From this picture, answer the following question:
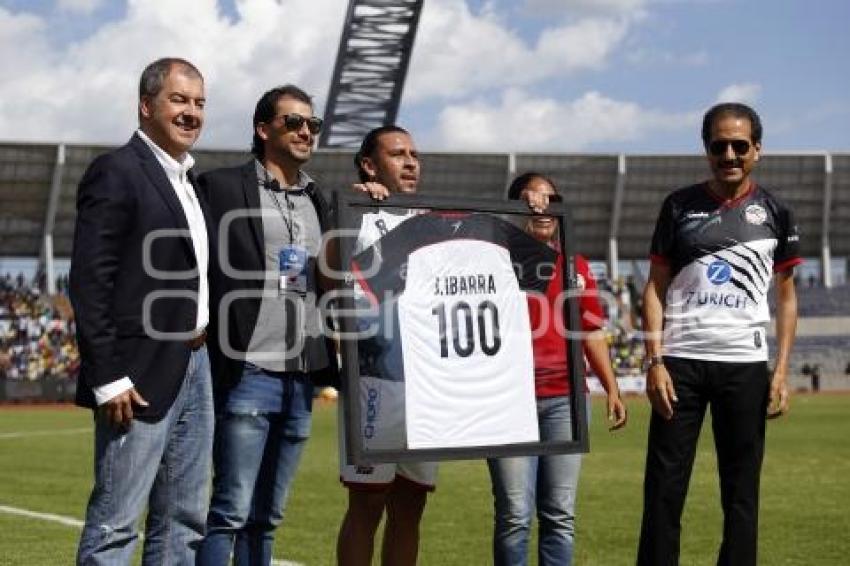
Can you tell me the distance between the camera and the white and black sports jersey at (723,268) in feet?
20.3

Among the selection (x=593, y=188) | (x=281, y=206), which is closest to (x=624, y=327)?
(x=593, y=188)

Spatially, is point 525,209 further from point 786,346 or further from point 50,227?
point 50,227

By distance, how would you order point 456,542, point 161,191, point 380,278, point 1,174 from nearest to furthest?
point 161,191 → point 380,278 → point 456,542 → point 1,174

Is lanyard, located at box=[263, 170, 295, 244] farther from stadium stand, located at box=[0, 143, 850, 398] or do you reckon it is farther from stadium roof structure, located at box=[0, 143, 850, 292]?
stadium roof structure, located at box=[0, 143, 850, 292]

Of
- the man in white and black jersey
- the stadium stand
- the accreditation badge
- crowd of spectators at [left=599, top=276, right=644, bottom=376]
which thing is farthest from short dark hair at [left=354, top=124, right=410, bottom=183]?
the stadium stand

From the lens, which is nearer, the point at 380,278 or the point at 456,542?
the point at 380,278

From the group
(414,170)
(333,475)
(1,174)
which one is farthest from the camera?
(1,174)

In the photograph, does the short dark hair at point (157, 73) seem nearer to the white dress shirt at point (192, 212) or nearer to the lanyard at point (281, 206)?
the white dress shirt at point (192, 212)

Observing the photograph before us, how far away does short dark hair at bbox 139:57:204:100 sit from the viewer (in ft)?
16.2

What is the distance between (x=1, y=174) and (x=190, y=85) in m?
56.8

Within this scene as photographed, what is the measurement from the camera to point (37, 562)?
825 centimetres

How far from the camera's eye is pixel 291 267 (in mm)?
5484

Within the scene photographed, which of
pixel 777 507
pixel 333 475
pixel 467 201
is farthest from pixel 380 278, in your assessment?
pixel 333 475

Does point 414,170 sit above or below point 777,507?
above
